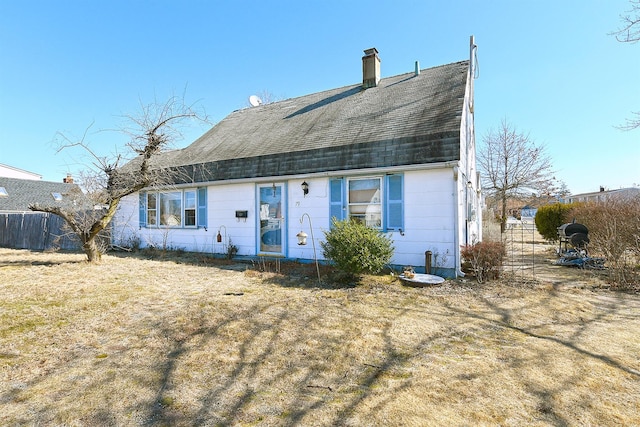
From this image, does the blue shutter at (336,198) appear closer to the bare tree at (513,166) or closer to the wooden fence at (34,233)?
the wooden fence at (34,233)

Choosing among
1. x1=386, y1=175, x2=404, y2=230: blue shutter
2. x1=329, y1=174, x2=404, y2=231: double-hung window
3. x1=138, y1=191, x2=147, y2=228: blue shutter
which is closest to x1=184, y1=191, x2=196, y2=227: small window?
x1=138, y1=191, x2=147, y2=228: blue shutter

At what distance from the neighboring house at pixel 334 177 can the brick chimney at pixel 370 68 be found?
0.04 meters

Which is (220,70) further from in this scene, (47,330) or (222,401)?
(222,401)

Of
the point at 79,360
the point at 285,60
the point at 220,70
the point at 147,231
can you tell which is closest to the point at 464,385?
the point at 79,360

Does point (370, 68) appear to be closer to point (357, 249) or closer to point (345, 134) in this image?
point (345, 134)

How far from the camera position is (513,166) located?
2241 centimetres

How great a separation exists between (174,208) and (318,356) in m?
10.7

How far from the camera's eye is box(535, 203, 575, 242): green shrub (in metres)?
15.7

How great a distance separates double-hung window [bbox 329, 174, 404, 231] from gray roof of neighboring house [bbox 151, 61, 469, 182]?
0.48 m

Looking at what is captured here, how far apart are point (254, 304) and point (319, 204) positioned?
4492 millimetres

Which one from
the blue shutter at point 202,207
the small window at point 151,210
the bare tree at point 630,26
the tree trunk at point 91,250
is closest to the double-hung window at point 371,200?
the blue shutter at point 202,207

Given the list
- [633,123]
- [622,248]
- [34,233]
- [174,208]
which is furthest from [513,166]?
[34,233]

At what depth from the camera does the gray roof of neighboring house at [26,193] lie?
26312 millimetres

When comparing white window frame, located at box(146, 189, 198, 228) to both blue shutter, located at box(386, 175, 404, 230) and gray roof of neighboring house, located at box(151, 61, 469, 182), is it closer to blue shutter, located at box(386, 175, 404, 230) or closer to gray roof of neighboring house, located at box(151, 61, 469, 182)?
gray roof of neighboring house, located at box(151, 61, 469, 182)
